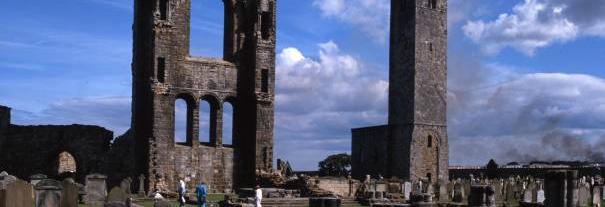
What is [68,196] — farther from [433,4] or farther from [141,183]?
[433,4]

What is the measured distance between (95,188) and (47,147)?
1468 cm

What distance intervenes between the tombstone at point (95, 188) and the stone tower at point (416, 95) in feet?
98.8

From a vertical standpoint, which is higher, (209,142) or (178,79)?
(178,79)

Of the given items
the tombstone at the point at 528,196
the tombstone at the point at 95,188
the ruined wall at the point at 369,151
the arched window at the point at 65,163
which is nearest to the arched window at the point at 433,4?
the ruined wall at the point at 369,151

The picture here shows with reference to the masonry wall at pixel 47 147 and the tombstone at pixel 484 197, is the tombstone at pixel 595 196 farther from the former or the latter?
the masonry wall at pixel 47 147

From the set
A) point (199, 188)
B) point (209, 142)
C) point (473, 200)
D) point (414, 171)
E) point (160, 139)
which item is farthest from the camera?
point (414, 171)

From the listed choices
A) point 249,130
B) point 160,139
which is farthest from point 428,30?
point 160,139

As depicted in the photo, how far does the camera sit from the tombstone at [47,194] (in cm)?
1427

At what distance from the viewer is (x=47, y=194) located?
46.9 feet

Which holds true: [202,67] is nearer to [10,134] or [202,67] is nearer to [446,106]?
[10,134]

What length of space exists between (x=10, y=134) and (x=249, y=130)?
1099cm

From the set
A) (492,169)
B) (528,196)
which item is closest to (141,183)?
(528,196)

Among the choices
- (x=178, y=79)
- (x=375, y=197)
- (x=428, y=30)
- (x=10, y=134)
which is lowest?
(x=375, y=197)

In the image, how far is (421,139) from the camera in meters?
53.7
